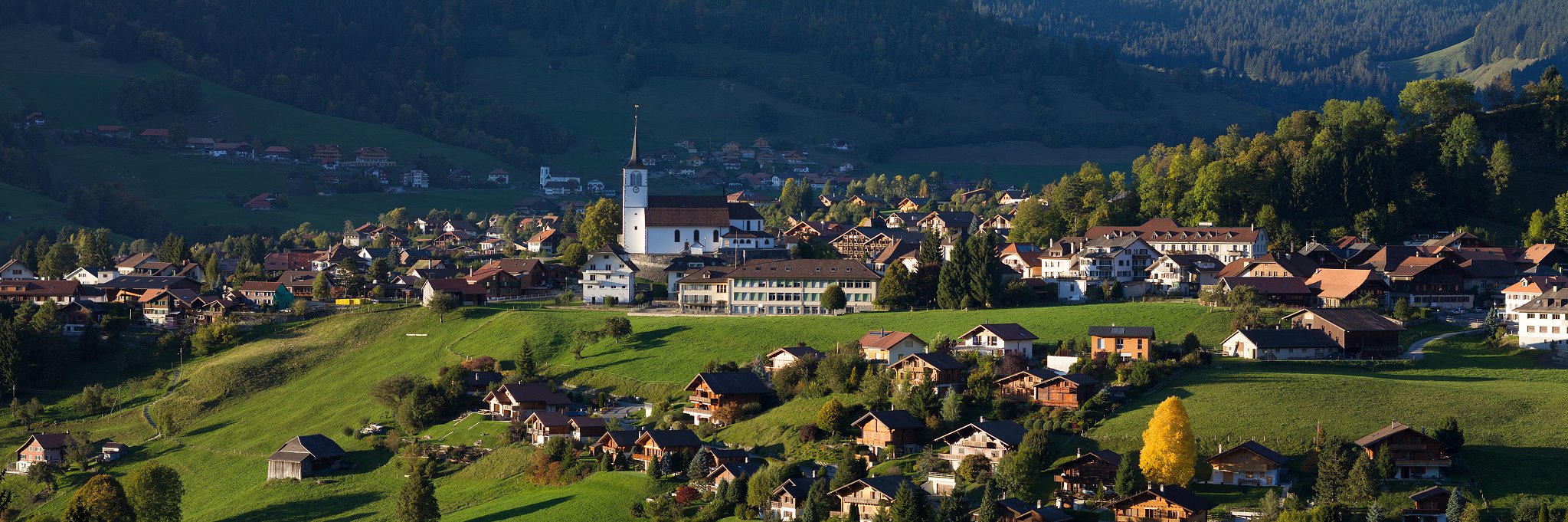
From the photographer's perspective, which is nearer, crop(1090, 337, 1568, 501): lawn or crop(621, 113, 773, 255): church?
crop(1090, 337, 1568, 501): lawn

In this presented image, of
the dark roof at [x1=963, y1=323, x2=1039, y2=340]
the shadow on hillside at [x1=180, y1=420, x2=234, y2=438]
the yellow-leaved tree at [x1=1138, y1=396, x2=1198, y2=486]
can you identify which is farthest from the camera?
the shadow on hillside at [x1=180, y1=420, x2=234, y2=438]

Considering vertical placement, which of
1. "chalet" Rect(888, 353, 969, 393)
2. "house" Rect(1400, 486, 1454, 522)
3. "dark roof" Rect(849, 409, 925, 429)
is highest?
"chalet" Rect(888, 353, 969, 393)

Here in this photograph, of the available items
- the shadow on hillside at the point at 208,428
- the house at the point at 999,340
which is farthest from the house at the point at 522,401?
the house at the point at 999,340

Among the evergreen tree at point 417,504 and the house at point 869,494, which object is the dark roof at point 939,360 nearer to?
the house at point 869,494

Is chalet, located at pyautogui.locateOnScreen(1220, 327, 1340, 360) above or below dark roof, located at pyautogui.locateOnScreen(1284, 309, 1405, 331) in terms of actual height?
below

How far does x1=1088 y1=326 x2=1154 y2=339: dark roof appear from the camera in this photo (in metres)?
61.6

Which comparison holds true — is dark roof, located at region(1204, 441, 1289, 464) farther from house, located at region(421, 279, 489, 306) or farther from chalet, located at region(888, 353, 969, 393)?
house, located at region(421, 279, 489, 306)

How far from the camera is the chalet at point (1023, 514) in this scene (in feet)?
150

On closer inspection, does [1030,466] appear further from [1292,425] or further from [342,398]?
[342,398]

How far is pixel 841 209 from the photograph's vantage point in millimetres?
129125

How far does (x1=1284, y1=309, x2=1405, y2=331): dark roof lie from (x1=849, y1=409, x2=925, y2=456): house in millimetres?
18664

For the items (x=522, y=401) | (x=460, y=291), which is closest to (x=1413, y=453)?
(x=522, y=401)

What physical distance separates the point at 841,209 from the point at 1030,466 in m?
81.1

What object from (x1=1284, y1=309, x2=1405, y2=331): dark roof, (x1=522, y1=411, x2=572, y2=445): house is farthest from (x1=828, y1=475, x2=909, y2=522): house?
(x1=1284, y1=309, x2=1405, y2=331): dark roof
